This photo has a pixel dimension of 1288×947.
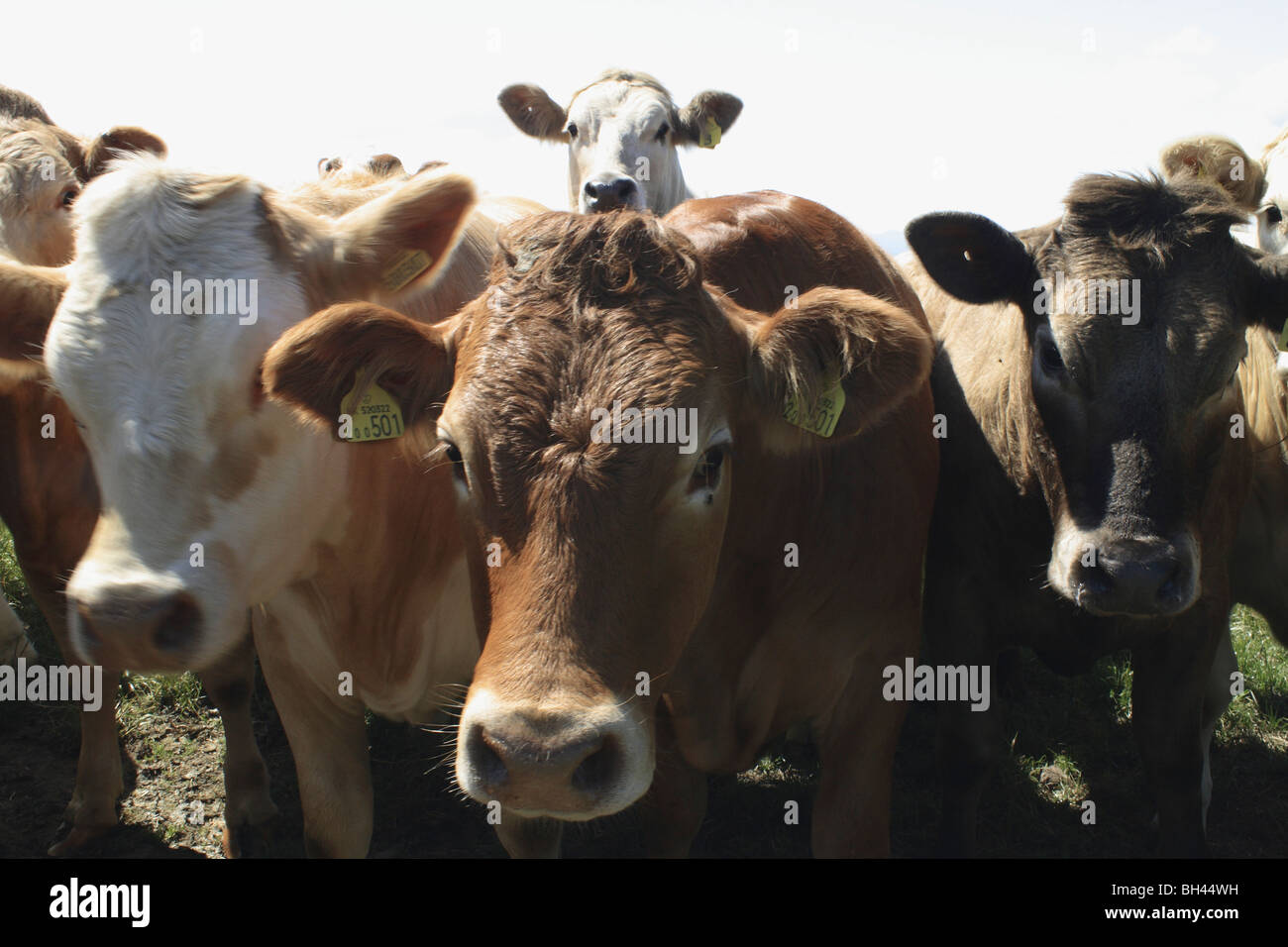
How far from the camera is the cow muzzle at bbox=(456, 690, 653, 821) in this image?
2.21 meters

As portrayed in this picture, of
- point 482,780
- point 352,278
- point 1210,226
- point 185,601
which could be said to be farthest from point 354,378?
point 1210,226

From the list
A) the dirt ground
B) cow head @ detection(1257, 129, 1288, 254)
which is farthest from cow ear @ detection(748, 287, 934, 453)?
cow head @ detection(1257, 129, 1288, 254)

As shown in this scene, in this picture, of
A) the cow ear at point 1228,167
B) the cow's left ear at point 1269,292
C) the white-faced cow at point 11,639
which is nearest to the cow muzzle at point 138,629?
the cow's left ear at point 1269,292

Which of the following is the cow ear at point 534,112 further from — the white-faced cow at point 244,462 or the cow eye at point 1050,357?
the cow eye at point 1050,357

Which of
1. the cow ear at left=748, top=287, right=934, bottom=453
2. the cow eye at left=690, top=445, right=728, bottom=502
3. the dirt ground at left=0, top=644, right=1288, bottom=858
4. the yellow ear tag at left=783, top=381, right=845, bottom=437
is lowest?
the dirt ground at left=0, top=644, right=1288, bottom=858

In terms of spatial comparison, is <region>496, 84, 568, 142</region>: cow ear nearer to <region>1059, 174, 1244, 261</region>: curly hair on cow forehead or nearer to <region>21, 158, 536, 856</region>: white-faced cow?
<region>21, 158, 536, 856</region>: white-faced cow

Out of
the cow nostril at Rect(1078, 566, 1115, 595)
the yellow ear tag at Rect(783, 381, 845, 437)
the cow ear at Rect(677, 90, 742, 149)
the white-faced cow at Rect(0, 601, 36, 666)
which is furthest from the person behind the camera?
the cow ear at Rect(677, 90, 742, 149)

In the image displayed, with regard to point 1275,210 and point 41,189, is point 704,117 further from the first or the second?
point 41,189

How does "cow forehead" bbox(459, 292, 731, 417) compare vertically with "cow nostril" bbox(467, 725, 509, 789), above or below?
above

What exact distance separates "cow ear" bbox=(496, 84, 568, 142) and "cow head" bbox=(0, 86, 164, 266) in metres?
4.69

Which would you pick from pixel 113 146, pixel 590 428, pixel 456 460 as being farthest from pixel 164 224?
pixel 113 146

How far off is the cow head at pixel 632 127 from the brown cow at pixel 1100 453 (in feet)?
13.7
